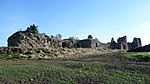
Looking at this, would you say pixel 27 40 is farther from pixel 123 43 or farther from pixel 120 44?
pixel 123 43

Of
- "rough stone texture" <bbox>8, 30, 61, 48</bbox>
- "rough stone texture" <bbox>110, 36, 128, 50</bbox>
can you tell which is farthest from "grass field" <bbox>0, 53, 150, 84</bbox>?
"rough stone texture" <bbox>110, 36, 128, 50</bbox>

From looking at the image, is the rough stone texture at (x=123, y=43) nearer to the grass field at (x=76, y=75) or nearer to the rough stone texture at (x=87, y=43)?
the rough stone texture at (x=87, y=43)

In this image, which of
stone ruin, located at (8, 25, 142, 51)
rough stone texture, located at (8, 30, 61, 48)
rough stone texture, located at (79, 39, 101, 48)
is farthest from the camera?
rough stone texture, located at (79, 39, 101, 48)

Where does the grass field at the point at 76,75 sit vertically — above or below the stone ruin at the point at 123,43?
below

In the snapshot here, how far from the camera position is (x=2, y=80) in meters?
17.6

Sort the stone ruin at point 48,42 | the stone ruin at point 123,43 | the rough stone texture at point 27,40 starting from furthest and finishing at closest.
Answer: the stone ruin at point 123,43 < the stone ruin at point 48,42 < the rough stone texture at point 27,40

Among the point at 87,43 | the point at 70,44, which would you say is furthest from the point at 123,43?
the point at 70,44

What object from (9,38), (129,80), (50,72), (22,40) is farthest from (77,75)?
(9,38)

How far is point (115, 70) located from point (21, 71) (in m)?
6.93

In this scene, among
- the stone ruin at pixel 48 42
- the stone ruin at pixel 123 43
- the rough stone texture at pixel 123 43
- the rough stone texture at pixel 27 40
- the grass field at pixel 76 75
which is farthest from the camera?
the stone ruin at pixel 123 43

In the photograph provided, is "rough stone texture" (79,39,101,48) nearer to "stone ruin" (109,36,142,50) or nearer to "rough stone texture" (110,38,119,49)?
"rough stone texture" (110,38,119,49)

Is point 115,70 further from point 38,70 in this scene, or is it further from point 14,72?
point 14,72

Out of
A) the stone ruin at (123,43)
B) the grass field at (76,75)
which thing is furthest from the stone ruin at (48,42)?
the grass field at (76,75)

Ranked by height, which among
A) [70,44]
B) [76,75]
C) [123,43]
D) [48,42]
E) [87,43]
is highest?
[123,43]
